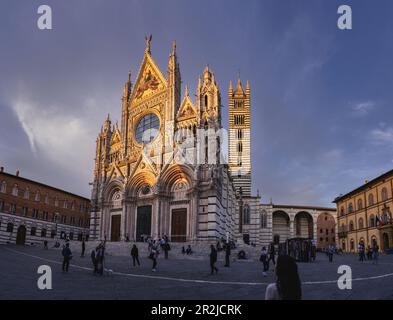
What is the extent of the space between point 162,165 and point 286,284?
36074mm

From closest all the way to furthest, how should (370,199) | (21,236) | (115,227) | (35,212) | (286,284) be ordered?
1. (286,284)
2. (115,227)
3. (21,236)
4. (370,199)
5. (35,212)

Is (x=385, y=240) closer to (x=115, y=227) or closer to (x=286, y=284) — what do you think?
(x=115, y=227)

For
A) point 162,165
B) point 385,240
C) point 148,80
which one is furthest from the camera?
point 148,80

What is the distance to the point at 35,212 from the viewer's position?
5466 centimetres

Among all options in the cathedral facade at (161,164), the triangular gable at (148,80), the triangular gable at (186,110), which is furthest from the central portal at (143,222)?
the triangular gable at (148,80)

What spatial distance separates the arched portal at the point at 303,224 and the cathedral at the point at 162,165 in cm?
4006

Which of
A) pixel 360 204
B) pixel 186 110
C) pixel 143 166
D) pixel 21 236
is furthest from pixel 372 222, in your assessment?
pixel 21 236

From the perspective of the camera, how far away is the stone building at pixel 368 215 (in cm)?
4603

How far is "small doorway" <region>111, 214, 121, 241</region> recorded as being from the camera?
1688 inches

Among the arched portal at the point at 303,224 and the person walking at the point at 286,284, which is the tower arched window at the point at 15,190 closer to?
the person walking at the point at 286,284

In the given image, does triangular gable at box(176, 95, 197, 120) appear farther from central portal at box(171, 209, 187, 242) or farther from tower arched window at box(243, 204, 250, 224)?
tower arched window at box(243, 204, 250, 224)

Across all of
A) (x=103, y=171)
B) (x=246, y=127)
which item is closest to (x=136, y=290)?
(x=103, y=171)
